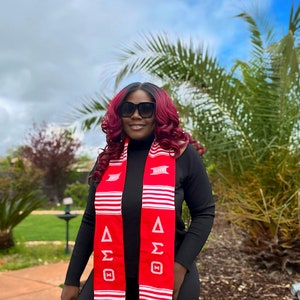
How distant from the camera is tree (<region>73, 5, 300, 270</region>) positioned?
459 cm

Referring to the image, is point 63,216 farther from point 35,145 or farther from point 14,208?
point 35,145

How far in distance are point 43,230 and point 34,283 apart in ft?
15.0

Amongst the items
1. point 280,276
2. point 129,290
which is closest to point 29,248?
point 280,276

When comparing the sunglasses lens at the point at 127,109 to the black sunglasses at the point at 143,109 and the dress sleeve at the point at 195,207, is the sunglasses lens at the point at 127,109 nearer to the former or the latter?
the black sunglasses at the point at 143,109

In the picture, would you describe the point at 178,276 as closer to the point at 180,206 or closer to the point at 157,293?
the point at 157,293

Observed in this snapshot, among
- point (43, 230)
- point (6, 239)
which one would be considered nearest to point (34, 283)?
point (6, 239)

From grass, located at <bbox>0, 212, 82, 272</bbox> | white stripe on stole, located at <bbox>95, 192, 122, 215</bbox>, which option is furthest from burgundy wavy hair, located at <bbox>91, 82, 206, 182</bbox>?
grass, located at <bbox>0, 212, 82, 272</bbox>

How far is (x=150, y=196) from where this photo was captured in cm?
181

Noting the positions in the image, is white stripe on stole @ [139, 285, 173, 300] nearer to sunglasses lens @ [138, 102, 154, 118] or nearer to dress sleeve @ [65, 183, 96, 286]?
dress sleeve @ [65, 183, 96, 286]

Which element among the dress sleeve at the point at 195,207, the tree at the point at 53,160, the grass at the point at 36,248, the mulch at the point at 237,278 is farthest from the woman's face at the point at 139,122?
the tree at the point at 53,160

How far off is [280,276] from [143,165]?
3.31 meters

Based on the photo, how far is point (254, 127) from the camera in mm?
4875

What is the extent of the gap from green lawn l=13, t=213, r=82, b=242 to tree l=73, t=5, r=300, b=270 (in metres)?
4.10

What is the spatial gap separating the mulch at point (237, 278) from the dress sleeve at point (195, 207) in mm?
2335
